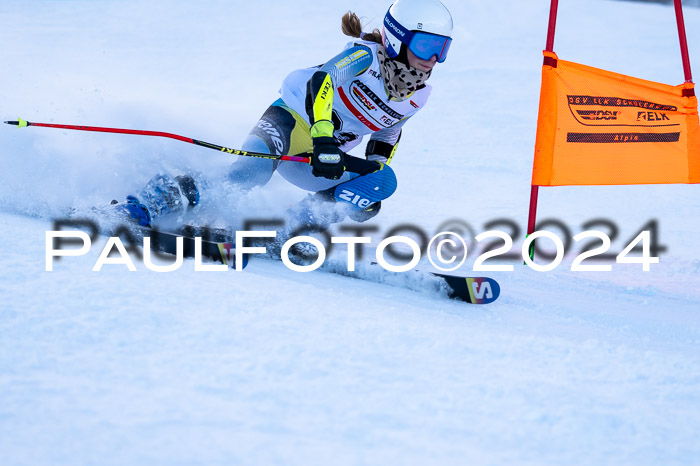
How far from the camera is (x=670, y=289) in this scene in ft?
12.0

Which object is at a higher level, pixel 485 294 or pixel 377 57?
pixel 377 57

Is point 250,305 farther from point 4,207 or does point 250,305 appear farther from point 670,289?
point 670,289

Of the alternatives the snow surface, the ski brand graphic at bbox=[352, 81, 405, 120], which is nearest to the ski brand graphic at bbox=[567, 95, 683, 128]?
the snow surface

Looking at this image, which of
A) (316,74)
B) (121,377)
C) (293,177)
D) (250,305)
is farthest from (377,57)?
(121,377)

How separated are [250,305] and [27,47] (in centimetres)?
898

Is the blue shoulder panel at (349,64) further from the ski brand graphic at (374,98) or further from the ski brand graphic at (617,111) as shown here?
the ski brand graphic at (617,111)

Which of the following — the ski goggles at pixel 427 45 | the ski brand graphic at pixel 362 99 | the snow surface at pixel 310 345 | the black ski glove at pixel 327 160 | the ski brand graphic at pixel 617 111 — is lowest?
the snow surface at pixel 310 345

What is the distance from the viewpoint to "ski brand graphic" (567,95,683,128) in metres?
4.15

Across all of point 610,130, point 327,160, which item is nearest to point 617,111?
point 610,130

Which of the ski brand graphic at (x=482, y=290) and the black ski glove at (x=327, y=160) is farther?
the black ski glove at (x=327, y=160)

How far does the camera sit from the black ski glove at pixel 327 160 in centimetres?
319

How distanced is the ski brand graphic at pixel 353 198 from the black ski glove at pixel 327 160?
60cm

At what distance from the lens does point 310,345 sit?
2.07 m

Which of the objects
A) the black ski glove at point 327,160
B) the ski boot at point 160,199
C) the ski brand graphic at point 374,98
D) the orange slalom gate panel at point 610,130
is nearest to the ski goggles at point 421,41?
the ski brand graphic at point 374,98
